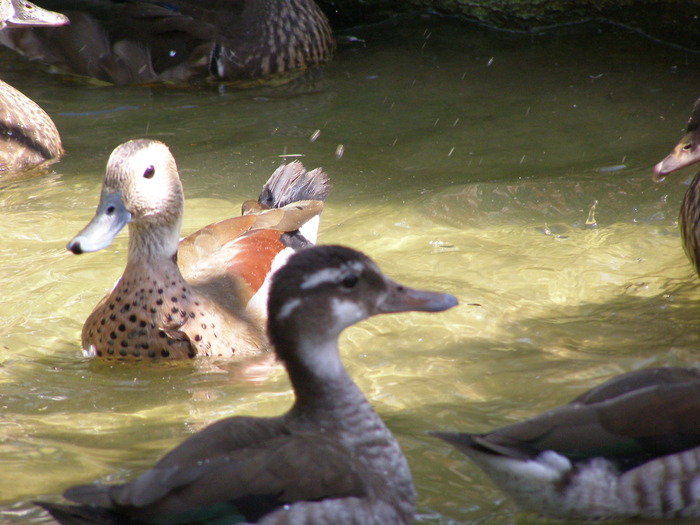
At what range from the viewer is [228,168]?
6715 mm

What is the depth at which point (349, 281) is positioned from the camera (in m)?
3.25

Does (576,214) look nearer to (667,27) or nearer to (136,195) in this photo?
(136,195)

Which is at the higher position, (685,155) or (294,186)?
(685,155)

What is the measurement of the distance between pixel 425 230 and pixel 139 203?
1.90m

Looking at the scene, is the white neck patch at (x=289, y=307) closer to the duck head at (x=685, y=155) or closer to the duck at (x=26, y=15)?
the duck head at (x=685, y=155)

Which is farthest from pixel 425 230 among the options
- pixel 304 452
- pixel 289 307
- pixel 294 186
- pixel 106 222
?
pixel 304 452

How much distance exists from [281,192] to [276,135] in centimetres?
166

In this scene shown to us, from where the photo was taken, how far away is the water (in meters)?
3.79

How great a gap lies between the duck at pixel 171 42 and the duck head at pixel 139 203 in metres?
3.88

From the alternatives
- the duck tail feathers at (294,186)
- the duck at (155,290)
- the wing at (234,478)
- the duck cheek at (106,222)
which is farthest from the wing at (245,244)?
the wing at (234,478)

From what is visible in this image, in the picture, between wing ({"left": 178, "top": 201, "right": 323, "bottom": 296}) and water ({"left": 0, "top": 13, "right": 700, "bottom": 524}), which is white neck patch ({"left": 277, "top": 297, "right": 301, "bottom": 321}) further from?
wing ({"left": 178, "top": 201, "right": 323, "bottom": 296})

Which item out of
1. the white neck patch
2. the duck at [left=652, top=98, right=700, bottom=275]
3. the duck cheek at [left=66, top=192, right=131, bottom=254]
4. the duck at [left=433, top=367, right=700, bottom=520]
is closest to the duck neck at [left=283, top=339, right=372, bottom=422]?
the white neck patch

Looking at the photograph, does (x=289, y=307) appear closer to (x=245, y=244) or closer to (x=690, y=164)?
(x=245, y=244)

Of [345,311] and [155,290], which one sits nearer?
[345,311]
